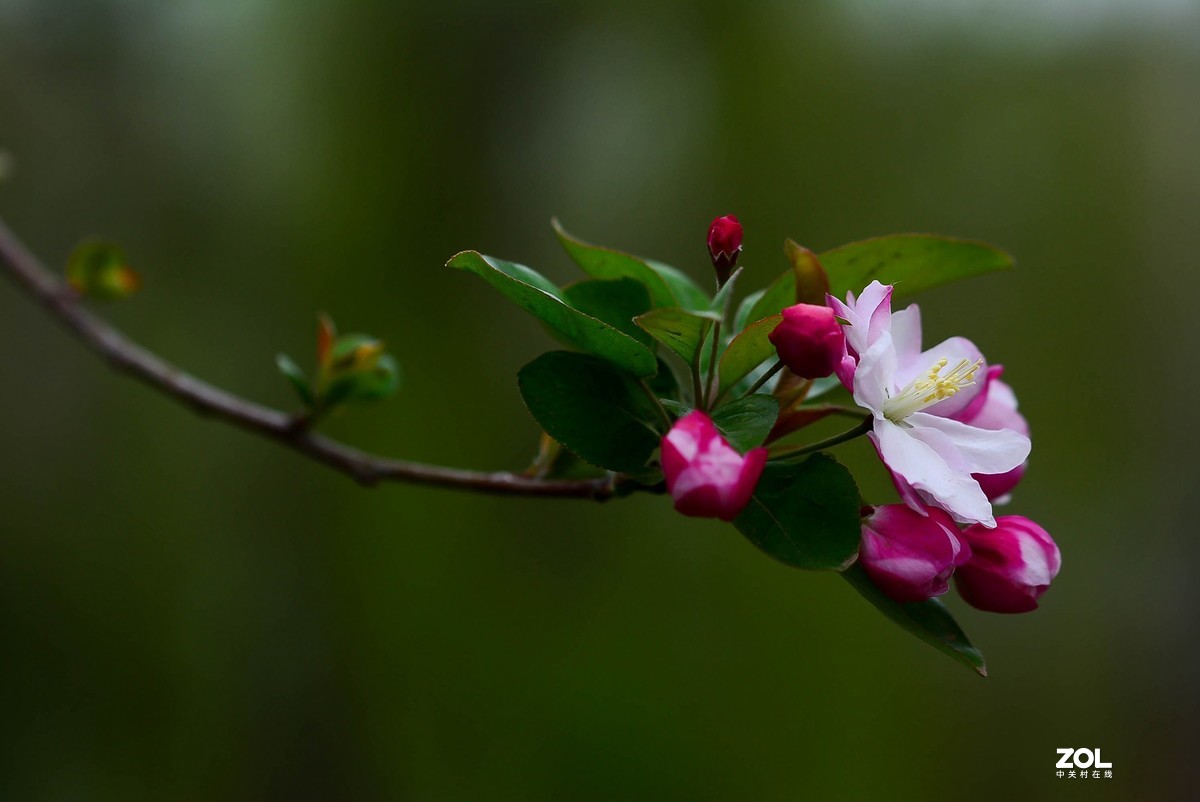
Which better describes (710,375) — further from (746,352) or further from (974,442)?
(974,442)

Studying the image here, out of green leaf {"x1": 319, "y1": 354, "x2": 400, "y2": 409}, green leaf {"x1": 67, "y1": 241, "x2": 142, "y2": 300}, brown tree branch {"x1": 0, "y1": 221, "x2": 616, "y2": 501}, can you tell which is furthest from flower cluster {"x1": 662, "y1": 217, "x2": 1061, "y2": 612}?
green leaf {"x1": 67, "y1": 241, "x2": 142, "y2": 300}

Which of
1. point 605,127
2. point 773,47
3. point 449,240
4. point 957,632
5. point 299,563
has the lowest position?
point 299,563

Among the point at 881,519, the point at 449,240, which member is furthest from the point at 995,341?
the point at 881,519

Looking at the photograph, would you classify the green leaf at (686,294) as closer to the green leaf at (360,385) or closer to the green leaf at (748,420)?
the green leaf at (748,420)

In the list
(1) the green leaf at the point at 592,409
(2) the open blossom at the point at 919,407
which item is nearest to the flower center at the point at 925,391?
(2) the open blossom at the point at 919,407

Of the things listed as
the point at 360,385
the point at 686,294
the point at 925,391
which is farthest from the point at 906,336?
the point at 360,385

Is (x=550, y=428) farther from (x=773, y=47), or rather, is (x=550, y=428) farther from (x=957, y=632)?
(x=773, y=47)
